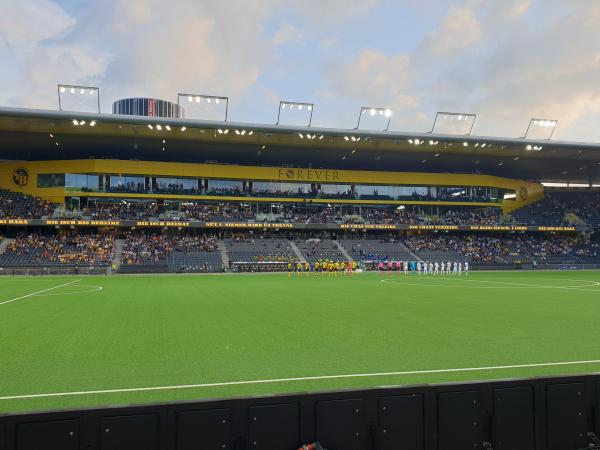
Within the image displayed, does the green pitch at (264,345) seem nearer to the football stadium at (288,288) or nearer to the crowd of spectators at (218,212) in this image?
the football stadium at (288,288)

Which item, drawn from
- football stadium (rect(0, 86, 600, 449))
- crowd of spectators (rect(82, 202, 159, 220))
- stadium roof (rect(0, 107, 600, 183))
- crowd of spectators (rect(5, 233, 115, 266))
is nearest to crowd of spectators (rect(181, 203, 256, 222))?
football stadium (rect(0, 86, 600, 449))

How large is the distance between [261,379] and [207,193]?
51.6m

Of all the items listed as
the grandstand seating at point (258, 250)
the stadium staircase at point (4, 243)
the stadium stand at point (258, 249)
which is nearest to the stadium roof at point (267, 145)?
the stadium staircase at point (4, 243)

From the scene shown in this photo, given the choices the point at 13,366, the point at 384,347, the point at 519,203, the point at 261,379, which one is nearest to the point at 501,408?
the point at 261,379

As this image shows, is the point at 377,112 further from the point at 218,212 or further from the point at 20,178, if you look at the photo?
the point at 20,178

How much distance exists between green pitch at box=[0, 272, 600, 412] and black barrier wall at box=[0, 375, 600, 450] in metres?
2.68

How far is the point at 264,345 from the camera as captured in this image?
10742mm

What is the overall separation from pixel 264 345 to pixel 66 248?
147 feet

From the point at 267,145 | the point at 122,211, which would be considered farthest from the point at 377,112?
the point at 122,211

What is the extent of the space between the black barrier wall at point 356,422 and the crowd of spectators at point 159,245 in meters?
44.9

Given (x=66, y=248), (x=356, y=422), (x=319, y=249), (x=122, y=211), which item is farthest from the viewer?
(x=319, y=249)

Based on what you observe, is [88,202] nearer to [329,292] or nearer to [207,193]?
[207,193]

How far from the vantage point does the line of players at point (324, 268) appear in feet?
148

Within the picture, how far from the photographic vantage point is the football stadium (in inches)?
187
